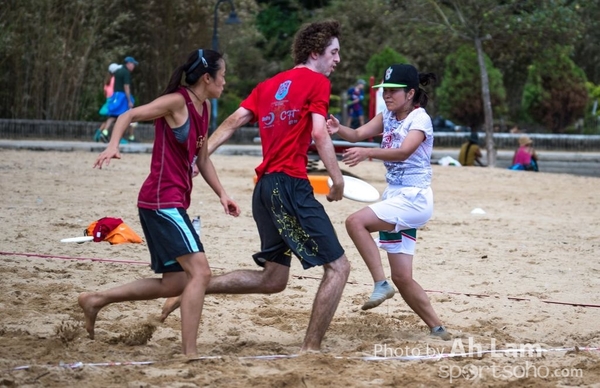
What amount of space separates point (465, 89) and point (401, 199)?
2610cm

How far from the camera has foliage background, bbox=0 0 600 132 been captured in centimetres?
2497

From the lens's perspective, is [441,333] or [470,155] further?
[470,155]

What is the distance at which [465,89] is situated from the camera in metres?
32.1

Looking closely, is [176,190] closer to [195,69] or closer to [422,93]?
[195,69]

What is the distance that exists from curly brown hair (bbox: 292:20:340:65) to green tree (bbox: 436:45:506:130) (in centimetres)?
2630

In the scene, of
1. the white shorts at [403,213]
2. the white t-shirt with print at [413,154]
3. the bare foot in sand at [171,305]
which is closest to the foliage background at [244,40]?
the white t-shirt with print at [413,154]

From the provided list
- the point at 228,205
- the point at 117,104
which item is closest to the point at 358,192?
the point at 228,205

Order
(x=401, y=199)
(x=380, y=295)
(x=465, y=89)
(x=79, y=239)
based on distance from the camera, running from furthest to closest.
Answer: (x=465, y=89) < (x=79, y=239) < (x=401, y=199) < (x=380, y=295)

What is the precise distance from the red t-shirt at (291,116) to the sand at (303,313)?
1.14 metres

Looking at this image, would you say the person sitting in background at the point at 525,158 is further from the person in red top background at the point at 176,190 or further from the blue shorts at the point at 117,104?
the person in red top background at the point at 176,190

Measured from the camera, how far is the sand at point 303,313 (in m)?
5.54

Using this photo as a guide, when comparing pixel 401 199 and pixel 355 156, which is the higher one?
pixel 355 156

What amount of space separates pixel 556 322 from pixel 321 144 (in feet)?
7.90

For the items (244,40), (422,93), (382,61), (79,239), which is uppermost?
(244,40)
